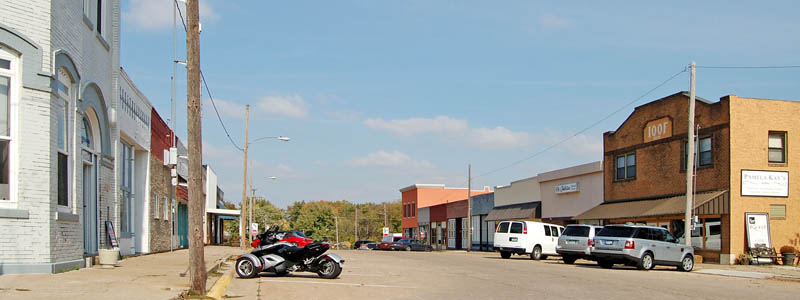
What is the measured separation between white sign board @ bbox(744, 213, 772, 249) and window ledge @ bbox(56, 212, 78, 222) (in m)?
25.6

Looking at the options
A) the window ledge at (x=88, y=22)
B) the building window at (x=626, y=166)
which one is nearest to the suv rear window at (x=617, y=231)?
the building window at (x=626, y=166)

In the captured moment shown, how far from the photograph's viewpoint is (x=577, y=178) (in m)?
45.5

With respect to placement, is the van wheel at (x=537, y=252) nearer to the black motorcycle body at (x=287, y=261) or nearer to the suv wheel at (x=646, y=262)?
the suv wheel at (x=646, y=262)

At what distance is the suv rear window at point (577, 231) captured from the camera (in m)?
28.9

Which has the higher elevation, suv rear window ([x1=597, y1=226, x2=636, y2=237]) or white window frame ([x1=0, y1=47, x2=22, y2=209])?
white window frame ([x1=0, y1=47, x2=22, y2=209])

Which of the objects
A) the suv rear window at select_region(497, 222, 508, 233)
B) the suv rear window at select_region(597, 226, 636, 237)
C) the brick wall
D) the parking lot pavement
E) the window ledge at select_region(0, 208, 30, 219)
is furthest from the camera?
the suv rear window at select_region(497, 222, 508, 233)

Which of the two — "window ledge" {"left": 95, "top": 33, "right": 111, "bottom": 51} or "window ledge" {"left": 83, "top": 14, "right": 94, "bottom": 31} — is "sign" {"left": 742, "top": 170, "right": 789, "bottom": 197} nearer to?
"window ledge" {"left": 95, "top": 33, "right": 111, "bottom": 51}

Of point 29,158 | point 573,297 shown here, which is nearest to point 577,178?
point 573,297

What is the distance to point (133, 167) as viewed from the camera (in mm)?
27484

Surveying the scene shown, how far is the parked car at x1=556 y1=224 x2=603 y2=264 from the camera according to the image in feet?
92.9

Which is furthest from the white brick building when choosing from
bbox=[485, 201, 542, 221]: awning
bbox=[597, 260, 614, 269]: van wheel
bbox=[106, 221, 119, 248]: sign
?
bbox=[485, 201, 542, 221]: awning

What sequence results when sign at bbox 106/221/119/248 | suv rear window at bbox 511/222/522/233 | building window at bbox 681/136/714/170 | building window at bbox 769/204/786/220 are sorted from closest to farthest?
sign at bbox 106/221/119/248
building window at bbox 769/204/786/220
building window at bbox 681/136/714/170
suv rear window at bbox 511/222/522/233

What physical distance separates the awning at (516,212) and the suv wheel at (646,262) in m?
24.8

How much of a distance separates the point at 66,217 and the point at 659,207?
26.4m
